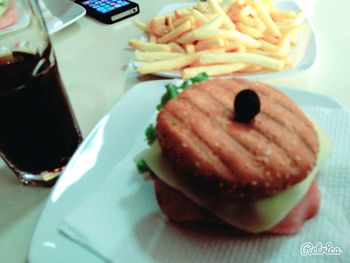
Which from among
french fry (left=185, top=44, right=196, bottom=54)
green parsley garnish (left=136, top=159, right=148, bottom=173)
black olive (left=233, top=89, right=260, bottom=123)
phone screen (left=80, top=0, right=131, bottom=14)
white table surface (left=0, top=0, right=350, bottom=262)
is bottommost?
white table surface (left=0, top=0, right=350, bottom=262)

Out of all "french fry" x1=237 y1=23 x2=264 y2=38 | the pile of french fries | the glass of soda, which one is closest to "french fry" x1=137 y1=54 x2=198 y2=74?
the pile of french fries

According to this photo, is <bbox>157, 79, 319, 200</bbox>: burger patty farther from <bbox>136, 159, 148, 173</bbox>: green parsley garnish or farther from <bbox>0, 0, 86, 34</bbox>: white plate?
<bbox>0, 0, 86, 34</bbox>: white plate

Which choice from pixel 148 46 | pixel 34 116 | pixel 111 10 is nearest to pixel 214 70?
pixel 148 46

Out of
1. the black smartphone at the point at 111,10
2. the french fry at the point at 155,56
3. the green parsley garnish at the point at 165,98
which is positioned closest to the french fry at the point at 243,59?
the french fry at the point at 155,56

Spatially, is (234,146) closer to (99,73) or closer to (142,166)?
(142,166)

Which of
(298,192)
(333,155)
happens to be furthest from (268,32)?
(298,192)

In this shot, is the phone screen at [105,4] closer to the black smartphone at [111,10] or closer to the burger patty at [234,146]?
the black smartphone at [111,10]

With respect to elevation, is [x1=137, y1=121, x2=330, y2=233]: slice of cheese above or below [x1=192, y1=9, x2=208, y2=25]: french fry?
below
